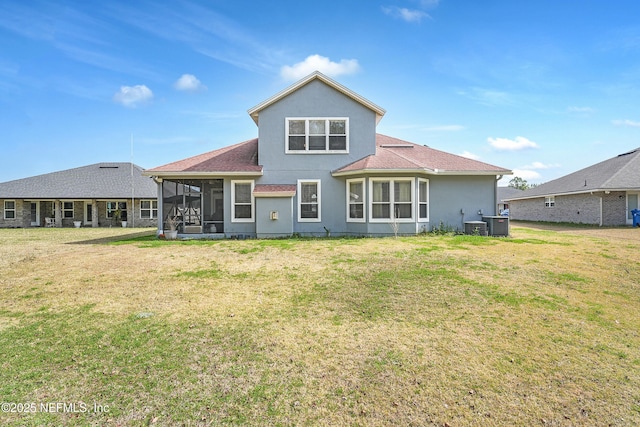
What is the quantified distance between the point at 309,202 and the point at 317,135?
10.3ft

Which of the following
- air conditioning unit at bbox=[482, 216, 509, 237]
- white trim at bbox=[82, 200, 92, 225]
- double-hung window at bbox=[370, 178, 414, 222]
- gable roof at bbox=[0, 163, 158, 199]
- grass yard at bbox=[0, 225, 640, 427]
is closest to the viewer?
grass yard at bbox=[0, 225, 640, 427]

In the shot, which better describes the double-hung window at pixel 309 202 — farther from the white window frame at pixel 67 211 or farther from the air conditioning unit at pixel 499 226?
the white window frame at pixel 67 211

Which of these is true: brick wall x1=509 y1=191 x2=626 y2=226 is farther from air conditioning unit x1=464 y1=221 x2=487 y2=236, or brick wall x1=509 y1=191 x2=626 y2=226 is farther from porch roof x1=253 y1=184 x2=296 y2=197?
porch roof x1=253 y1=184 x2=296 y2=197

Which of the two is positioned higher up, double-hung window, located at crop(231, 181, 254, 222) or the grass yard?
double-hung window, located at crop(231, 181, 254, 222)

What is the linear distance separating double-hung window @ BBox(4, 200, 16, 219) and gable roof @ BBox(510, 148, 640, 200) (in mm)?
43336

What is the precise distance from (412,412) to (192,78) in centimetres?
1619

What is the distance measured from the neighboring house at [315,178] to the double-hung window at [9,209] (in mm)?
20765

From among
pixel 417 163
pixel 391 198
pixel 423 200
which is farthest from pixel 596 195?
pixel 391 198

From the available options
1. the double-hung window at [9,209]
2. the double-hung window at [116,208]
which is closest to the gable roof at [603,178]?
the double-hung window at [116,208]

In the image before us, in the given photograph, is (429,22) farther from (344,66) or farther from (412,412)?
(412,412)

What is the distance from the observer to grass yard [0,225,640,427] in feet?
10.3

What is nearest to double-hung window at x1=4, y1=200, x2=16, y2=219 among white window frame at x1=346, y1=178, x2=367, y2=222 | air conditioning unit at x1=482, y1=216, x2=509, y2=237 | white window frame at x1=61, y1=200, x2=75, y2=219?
white window frame at x1=61, y1=200, x2=75, y2=219

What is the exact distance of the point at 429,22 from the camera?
43.0 feet

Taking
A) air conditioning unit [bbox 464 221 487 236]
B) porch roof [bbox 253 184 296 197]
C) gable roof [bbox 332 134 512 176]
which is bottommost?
air conditioning unit [bbox 464 221 487 236]
